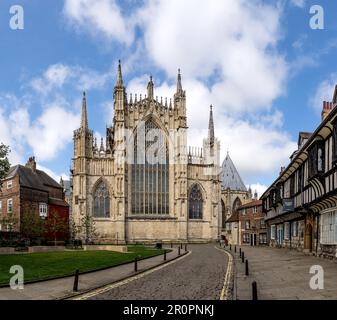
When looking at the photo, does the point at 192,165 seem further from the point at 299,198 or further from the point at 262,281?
the point at 262,281

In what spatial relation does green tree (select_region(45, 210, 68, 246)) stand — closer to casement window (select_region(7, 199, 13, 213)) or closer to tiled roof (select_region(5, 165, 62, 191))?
tiled roof (select_region(5, 165, 62, 191))

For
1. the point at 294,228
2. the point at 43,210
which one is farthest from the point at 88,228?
the point at 294,228

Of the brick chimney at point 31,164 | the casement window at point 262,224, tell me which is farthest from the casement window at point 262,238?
the brick chimney at point 31,164

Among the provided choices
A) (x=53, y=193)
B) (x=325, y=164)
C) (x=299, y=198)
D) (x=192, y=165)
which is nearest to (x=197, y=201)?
(x=192, y=165)

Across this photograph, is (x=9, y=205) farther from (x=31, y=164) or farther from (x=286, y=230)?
(x=286, y=230)

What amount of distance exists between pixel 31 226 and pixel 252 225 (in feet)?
113

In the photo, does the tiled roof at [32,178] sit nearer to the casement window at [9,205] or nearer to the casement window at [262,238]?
the casement window at [9,205]

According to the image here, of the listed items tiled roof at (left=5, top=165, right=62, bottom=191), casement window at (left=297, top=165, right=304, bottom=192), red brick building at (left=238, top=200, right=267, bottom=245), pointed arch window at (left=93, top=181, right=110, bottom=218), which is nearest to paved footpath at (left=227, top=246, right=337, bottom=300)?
casement window at (left=297, top=165, right=304, bottom=192)

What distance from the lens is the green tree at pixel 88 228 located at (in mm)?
68863

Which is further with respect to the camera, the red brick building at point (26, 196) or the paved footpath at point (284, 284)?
the red brick building at point (26, 196)

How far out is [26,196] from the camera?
2299 inches

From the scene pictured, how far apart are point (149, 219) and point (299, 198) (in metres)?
39.1

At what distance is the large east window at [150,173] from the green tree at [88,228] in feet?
23.1

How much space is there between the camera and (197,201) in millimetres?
77875
